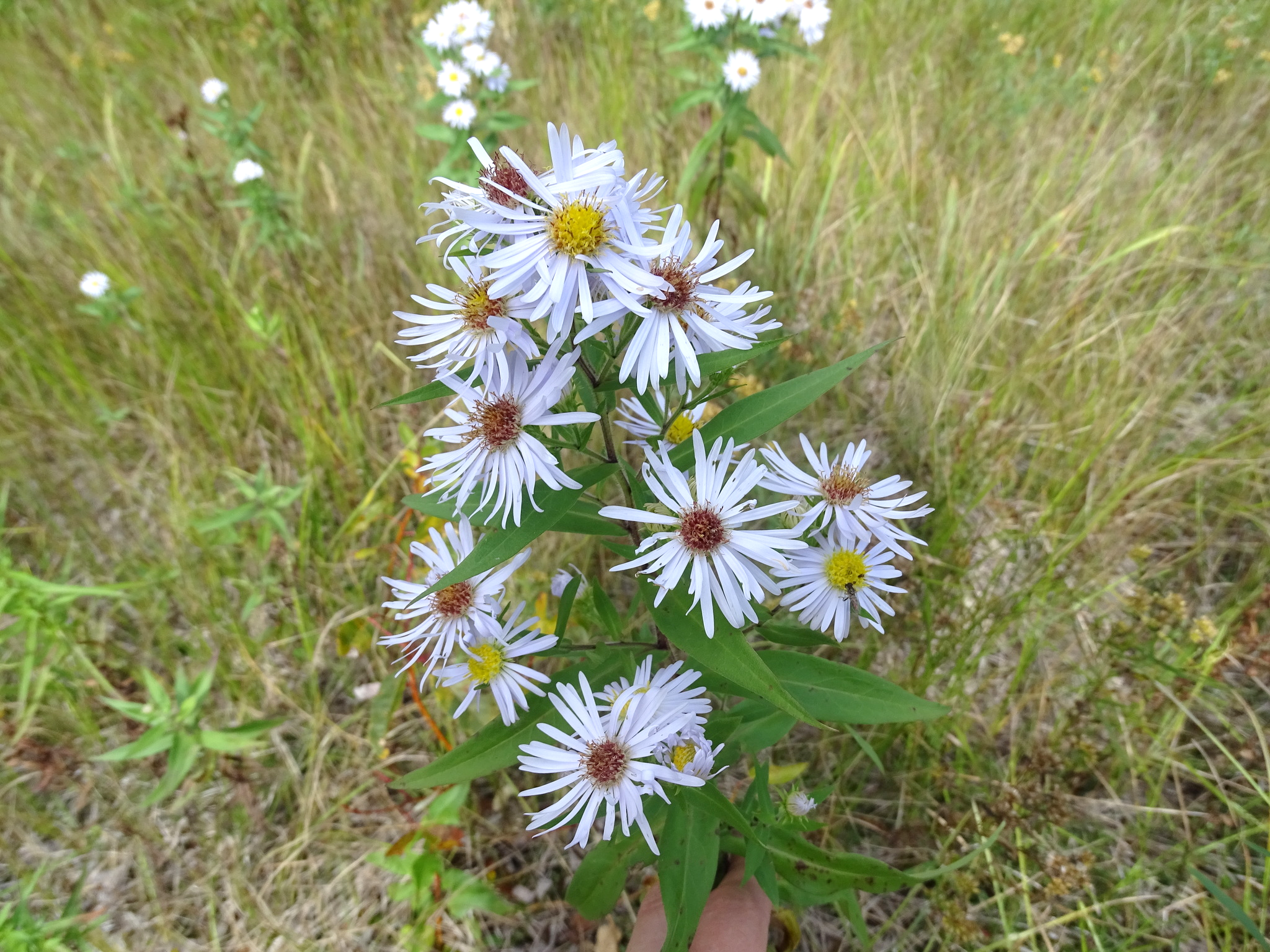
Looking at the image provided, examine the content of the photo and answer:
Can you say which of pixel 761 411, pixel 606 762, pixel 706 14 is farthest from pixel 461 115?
pixel 606 762

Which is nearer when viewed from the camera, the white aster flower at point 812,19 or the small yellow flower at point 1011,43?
the white aster flower at point 812,19

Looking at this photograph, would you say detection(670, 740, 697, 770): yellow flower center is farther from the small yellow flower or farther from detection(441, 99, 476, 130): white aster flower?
the small yellow flower

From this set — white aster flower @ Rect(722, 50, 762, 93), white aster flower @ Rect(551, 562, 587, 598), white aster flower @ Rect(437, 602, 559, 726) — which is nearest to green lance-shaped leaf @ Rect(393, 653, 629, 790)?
white aster flower @ Rect(437, 602, 559, 726)

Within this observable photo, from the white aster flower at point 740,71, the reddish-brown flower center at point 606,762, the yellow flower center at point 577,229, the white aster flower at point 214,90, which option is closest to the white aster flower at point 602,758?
the reddish-brown flower center at point 606,762

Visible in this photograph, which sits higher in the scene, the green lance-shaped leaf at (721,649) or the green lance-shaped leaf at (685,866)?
the green lance-shaped leaf at (721,649)

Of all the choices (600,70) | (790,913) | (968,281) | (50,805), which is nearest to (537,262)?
(790,913)

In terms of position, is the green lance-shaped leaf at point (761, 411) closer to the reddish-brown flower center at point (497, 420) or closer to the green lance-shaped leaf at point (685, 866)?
the reddish-brown flower center at point (497, 420)
